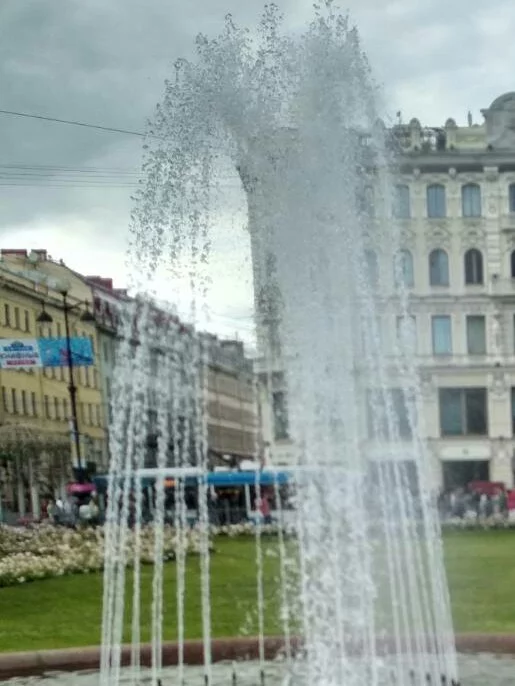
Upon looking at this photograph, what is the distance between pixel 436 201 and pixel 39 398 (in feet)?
83.2

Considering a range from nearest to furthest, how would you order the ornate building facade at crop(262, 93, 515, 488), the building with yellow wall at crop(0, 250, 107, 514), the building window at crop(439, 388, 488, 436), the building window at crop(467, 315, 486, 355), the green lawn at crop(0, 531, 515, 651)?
the green lawn at crop(0, 531, 515, 651) < the ornate building facade at crop(262, 93, 515, 488) < the building window at crop(439, 388, 488, 436) < the building window at crop(467, 315, 486, 355) < the building with yellow wall at crop(0, 250, 107, 514)

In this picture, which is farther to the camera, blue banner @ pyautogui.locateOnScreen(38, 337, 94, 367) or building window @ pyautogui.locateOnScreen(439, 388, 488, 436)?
building window @ pyautogui.locateOnScreen(439, 388, 488, 436)

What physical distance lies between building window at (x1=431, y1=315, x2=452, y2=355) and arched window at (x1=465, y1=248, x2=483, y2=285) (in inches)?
78.4

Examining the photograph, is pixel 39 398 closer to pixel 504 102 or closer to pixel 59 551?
pixel 504 102

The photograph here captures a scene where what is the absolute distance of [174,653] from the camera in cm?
1186

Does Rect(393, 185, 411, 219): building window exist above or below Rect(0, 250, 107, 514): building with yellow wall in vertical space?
above

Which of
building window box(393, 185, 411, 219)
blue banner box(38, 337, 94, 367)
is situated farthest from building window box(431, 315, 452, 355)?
blue banner box(38, 337, 94, 367)

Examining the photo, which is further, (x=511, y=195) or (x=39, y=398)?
(x=39, y=398)

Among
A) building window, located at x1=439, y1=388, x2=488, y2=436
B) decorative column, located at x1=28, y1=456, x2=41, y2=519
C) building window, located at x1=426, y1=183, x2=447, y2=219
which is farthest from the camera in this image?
decorative column, located at x1=28, y1=456, x2=41, y2=519

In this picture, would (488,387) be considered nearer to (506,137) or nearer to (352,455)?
(506,137)

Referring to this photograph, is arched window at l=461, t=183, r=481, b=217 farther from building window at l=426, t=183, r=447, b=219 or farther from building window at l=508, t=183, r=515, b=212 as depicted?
building window at l=508, t=183, r=515, b=212

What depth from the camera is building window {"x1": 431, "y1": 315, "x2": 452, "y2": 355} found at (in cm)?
5572

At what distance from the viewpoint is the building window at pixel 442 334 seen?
55719 mm

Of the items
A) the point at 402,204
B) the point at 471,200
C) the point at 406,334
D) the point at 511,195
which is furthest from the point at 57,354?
the point at 511,195
